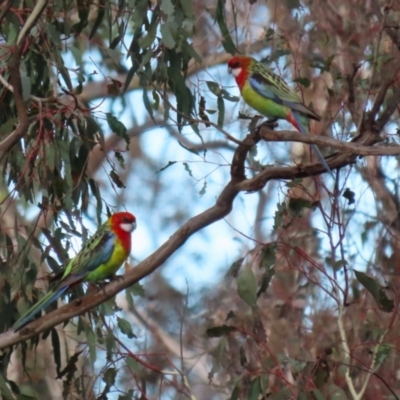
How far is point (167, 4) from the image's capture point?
299cm

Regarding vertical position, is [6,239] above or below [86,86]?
below

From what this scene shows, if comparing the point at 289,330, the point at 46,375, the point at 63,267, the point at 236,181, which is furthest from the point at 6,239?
the point at 46,375

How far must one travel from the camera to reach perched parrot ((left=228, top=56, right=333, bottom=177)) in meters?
3.88

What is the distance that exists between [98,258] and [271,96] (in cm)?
102

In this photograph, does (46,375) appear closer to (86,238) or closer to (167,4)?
(86,238)

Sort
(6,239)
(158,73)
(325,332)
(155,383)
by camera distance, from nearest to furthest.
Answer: (158,73) < (6,239) < (325,332) < (155,383)

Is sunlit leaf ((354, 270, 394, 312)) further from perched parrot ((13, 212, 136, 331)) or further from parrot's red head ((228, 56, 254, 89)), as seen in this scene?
parrot's red head ((228, 56, 254, 89))

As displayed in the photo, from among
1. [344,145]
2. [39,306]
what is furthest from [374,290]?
[39,306]

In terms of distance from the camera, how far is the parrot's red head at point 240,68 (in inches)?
163

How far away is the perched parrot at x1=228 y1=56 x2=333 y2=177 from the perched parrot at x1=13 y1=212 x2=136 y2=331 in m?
0.76

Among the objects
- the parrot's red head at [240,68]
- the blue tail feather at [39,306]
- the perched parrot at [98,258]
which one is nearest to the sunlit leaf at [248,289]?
the perched parrot at [98,258]

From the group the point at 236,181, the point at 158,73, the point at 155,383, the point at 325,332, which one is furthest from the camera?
the point at 155,383

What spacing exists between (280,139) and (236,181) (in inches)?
7.6

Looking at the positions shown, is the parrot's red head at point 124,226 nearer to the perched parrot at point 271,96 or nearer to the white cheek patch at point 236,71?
the perched parrot at point 271,96
